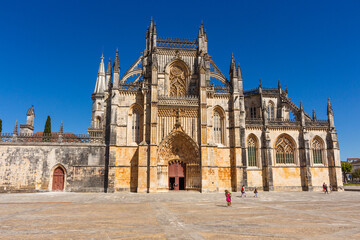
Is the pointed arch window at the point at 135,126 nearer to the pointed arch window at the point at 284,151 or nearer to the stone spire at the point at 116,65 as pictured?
the stone spire at the point at 116,65

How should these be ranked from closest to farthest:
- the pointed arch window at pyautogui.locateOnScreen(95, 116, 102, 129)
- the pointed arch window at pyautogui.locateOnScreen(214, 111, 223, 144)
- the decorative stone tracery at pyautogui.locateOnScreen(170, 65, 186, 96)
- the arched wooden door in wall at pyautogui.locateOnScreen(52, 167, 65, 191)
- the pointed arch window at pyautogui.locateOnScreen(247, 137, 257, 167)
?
1. the arched wooden door in wall at pyautogui.locateOnScreen(52, 167, 65, 191)
2. the pointed arch window at pyautogui.locateOnScreen(214, 111, 223, 144)
3. the decorative stone tracery at pyautogui.locateOnScreen(170, 65, 186, 96)
4. the pointed arch window at pyautogui.locateOnScreen(247, 137, 257, 167)
5. the pointed arch window at pyautogui.locateOnScreen(95, 116, 102, 129)

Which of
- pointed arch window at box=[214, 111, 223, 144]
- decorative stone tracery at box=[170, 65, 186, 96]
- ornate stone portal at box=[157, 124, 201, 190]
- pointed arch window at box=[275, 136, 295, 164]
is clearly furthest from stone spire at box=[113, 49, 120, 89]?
pointed arch window at box=[275, 136, 295, 164]

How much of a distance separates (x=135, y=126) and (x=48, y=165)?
428 inches

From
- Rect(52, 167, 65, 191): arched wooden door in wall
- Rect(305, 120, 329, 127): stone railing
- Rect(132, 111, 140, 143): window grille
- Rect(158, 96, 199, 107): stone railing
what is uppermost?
Rect(158, 96, 199, 107): stone railing

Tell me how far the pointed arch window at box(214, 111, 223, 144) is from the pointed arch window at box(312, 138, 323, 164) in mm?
15083

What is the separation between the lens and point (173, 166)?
32188mm

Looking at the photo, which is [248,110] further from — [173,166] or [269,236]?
[269,236]

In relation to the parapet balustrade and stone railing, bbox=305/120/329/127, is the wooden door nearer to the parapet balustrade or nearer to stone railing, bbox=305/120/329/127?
the parapet balustrade

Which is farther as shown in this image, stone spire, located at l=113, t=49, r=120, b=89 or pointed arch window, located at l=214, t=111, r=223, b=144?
pointed arch window, located at l=214, t=111, r=223, b=144

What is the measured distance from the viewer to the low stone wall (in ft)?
93.9

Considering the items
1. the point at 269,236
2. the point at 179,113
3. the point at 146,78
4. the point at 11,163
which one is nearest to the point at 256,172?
the point at 179,113

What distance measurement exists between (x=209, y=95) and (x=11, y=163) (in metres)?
24.8

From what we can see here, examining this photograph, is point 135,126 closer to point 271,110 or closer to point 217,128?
point 217,128

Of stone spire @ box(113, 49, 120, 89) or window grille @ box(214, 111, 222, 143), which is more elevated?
stone spire @ box(113, 49, 120, 89)
